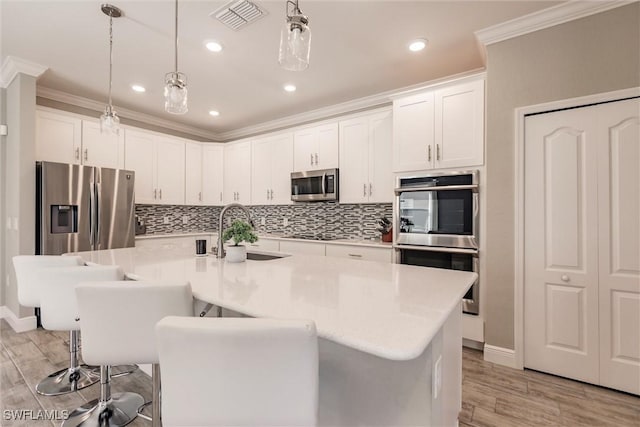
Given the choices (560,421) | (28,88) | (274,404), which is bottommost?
(560,421)

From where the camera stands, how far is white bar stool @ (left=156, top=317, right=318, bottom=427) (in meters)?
0.73

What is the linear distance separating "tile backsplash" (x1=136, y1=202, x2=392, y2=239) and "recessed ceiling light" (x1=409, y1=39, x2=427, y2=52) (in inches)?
69.7

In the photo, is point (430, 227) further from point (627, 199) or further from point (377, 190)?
point (627, 199)

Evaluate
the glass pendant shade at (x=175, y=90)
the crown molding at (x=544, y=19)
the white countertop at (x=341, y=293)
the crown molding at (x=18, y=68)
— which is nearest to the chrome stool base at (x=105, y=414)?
the white countertop at (x=341, y=293)

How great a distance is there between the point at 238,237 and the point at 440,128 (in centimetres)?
218

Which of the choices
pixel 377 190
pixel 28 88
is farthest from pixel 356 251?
pixel 28 88

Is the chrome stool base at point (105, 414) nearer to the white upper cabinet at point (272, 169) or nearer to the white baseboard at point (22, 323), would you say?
the white baseboard at point (22, 323)

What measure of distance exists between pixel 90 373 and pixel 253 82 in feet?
10.2

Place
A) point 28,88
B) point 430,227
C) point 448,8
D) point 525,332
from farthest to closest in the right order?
point 28,88 < point 430,227 < point 525,332 < point 448,8

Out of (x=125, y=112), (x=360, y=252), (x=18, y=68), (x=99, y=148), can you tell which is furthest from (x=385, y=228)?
(x=18, y=68)

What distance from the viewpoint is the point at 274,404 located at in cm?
77

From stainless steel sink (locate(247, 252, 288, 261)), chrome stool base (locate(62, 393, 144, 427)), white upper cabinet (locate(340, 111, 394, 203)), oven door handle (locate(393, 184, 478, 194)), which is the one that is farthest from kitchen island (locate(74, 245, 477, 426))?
white upper cabinet (locate(340, 111, 394, 203))

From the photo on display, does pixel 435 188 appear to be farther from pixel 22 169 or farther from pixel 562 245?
pixel 22 169

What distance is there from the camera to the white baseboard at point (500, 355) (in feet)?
7.90
